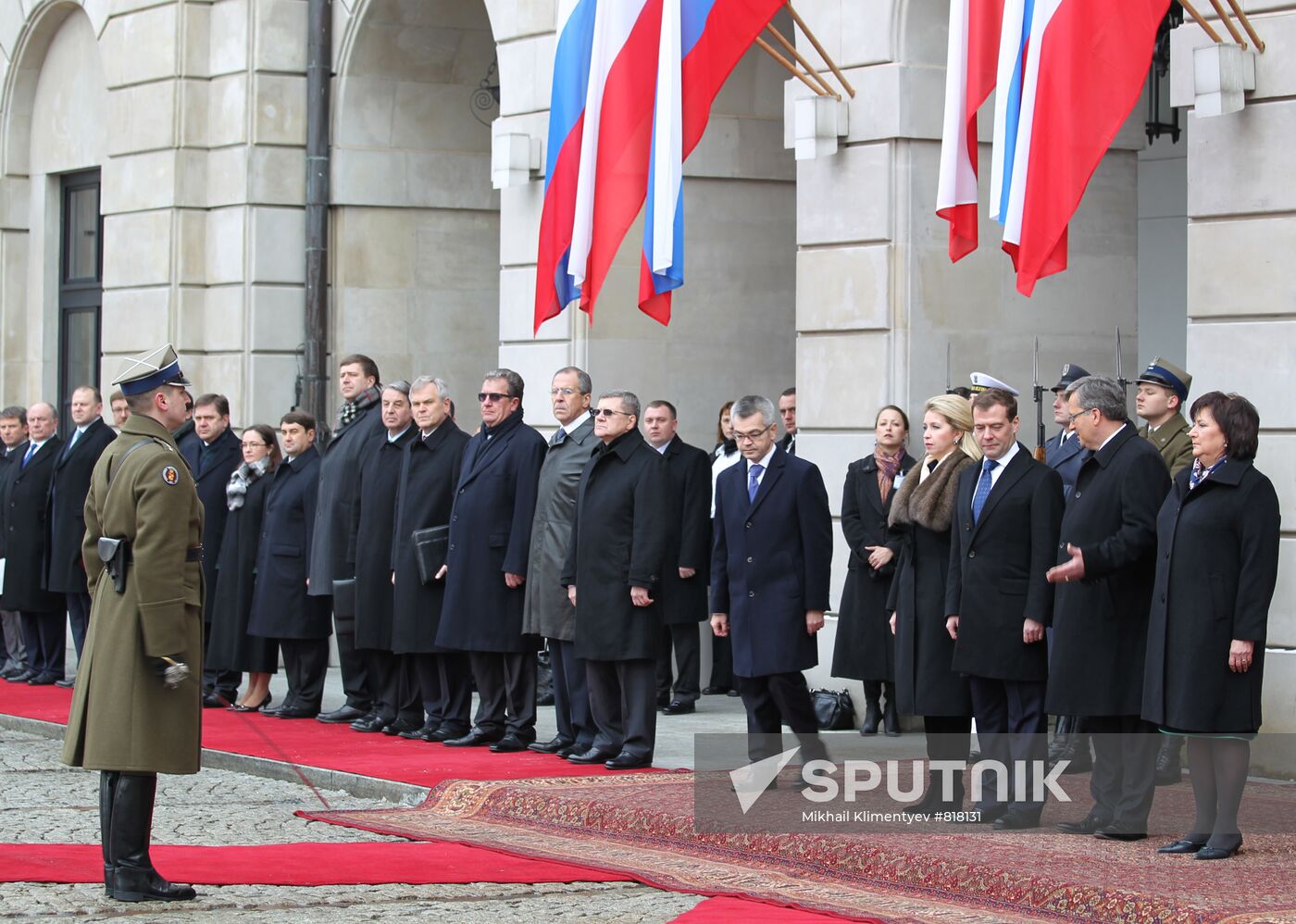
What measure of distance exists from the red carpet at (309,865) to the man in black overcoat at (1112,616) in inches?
77.7

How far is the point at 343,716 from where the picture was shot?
13.1m

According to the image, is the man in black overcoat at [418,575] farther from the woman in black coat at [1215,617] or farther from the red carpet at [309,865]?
the woman in black coat at [1215,617]

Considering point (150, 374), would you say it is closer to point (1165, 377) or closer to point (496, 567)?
point (496, 567)

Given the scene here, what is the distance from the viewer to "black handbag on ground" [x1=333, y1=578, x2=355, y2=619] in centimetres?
1266

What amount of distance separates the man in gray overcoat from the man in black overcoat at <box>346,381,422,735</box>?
117 centimetres

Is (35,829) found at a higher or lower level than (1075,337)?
lower

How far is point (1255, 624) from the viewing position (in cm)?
816

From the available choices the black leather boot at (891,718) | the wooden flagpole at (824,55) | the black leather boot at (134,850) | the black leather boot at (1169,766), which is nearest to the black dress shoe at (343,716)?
the black leather boot at (891,718)

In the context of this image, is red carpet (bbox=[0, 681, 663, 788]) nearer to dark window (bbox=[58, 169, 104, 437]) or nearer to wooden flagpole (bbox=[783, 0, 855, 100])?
wooden flagpole (bbox=[783, 0, 855, 100])

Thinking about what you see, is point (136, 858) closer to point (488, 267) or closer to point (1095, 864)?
point (1095, 864)

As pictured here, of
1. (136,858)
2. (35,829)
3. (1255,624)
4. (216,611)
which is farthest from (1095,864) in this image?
(216,611)

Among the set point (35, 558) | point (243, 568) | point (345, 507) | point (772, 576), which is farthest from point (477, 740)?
point (35, 558)

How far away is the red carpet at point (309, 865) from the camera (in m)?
8.12

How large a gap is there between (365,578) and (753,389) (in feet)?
12.7
